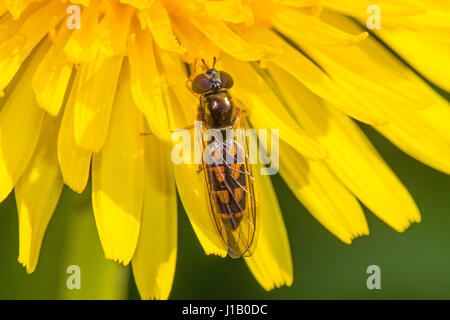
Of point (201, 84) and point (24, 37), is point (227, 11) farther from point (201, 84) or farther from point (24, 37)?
point (24, 37)

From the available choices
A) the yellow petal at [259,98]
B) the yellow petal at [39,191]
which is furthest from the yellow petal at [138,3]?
the yellow petal at [39,191]

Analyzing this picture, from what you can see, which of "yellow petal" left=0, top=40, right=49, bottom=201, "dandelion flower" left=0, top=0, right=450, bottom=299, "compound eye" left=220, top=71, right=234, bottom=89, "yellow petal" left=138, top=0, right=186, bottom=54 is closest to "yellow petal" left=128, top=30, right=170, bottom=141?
"dandelion flower" left=0, top=0, right=450, bottom=299

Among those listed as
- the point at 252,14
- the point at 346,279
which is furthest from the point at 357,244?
the point at 252,14

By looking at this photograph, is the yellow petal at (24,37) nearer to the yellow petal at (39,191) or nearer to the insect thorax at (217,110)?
the yellow petal at (39,191)

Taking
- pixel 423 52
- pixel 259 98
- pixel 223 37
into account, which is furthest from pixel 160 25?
pixel 423 52

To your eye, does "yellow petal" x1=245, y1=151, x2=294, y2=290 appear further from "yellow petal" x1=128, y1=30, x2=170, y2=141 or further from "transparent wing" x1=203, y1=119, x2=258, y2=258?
"yellow petal" x1=128, y1=30, x2=170, y2=141

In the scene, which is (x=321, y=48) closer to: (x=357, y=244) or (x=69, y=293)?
(x=357, y=244)
